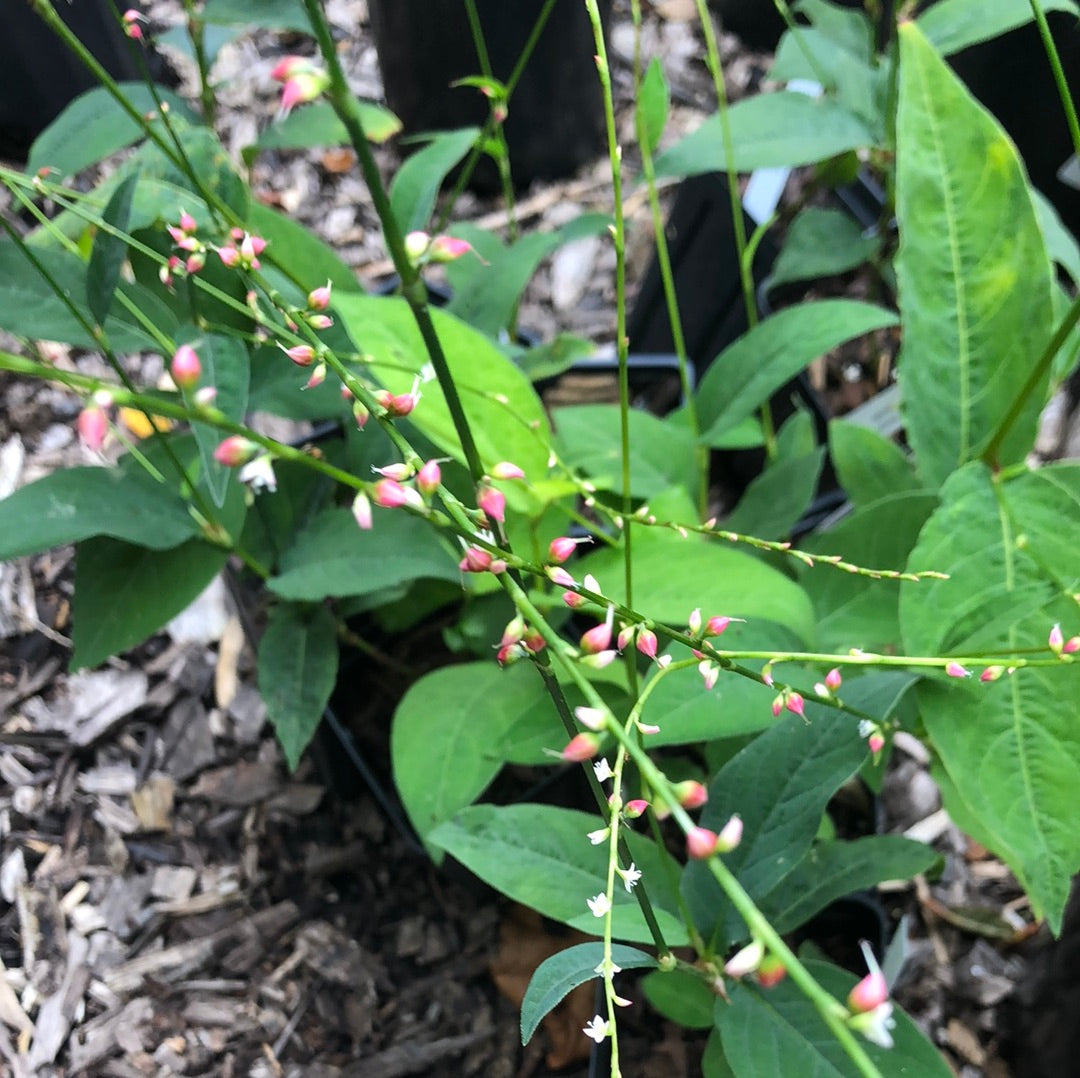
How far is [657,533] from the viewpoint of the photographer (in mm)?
694

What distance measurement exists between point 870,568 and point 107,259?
0.55 m

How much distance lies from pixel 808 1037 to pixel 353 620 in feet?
1.83

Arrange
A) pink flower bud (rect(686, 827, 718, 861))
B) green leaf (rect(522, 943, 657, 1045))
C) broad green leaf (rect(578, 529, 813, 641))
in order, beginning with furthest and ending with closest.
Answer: broad green leaf (rect(578, 529, 813, 641)), green leaf (rect(522, 943, 657, 1045)), pink flower bud (rect(686, 827, 718, 861))

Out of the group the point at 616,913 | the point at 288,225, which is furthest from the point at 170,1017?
the point at 288,225

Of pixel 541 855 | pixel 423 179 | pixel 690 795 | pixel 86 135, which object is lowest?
pixel 541 855

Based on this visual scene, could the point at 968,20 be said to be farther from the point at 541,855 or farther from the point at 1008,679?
the point at 541,855

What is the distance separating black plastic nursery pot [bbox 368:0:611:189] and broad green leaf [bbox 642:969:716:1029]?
3.94ft

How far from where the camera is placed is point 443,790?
68 cm

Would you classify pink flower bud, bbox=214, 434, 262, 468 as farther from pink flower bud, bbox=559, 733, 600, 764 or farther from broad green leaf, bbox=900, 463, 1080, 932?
broad green leaf, bbox=900, 463, 1080, 932

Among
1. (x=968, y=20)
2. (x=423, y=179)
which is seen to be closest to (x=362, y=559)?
(x=423, y=179)

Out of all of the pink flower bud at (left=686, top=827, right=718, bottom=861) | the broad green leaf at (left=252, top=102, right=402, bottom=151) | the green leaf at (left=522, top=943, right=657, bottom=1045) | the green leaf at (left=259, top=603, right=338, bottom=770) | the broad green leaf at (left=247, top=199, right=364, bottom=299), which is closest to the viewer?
the pink flower bud at (left=686, top=827, right=718, bottom=861)

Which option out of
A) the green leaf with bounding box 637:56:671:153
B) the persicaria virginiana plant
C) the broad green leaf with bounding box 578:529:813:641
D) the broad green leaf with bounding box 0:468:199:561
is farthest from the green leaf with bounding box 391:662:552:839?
the green leaf with bounding box 637:56:671:153

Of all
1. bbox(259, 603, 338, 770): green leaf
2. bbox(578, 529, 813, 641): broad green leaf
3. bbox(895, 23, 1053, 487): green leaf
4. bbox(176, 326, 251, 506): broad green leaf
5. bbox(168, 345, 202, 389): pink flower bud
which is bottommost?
bbox(259, 603, 338, 770): green leaf

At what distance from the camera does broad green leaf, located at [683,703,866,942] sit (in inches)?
→ 21.1
